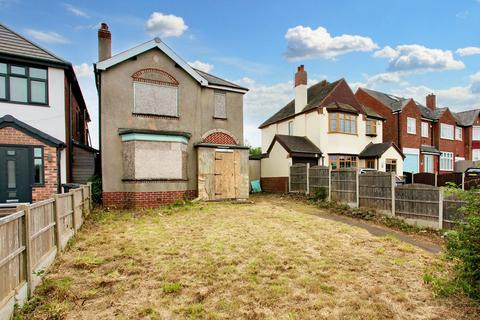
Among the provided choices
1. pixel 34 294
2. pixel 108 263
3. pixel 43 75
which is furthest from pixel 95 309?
pixel 43 75

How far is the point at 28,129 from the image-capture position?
12805 millimetres

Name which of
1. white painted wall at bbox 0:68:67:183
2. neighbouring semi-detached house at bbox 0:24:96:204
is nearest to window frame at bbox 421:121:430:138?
neighbouring semi-detached house at bbox 0:24:96:204

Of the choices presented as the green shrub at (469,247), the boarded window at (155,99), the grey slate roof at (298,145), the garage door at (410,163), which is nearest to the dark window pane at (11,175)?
the boarded window at (155,99)

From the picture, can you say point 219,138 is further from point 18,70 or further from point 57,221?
point 57,221

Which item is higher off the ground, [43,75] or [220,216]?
[43,75]

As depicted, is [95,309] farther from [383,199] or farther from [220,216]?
[383,199]

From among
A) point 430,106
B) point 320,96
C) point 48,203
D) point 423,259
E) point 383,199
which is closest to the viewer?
point 48,203

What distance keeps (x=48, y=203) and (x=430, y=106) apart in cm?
4114

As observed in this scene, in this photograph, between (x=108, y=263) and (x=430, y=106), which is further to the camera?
(x=430, y=106)

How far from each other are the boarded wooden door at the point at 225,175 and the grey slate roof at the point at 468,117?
107ft

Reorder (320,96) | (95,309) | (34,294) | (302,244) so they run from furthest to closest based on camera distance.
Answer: (320,96)
(302,244)
(34,294)
(95,309)

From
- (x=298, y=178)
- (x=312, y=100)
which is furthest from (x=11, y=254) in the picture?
(x=312, y=100)

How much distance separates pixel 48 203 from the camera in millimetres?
6270

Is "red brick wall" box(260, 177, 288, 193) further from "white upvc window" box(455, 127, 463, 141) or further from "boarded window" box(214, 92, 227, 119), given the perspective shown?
"white upvc window" box(455, 127, 463, 141)
